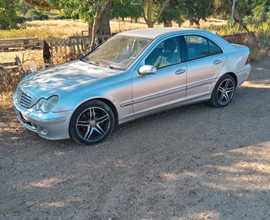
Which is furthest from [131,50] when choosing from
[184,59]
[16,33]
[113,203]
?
[16,33]

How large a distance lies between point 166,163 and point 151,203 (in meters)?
0.88

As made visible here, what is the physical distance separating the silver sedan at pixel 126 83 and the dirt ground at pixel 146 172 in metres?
0.38

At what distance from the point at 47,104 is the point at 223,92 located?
12.0ft

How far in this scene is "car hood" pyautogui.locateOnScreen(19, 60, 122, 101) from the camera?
167 inches

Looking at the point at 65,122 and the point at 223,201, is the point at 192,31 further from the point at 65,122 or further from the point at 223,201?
the point at 223,201

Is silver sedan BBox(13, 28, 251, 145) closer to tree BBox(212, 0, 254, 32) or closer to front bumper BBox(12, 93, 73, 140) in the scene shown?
front bumper BBox(12, 93, 73, 140)

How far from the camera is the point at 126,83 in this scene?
4.47 m

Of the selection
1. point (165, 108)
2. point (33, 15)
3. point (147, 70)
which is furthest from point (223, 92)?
point (33, 15)

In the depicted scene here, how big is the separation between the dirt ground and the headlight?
689 mm

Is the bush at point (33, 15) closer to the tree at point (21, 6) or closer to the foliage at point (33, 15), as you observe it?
the foliage at point (33, 15)

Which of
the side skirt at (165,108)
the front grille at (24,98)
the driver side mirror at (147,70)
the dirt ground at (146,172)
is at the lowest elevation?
the dirt ground at (146,172)

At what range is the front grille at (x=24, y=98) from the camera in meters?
4.30

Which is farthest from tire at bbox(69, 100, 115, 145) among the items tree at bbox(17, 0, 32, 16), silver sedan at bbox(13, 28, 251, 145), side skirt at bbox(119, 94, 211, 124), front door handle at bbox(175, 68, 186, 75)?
tree at bbox(17, 0, 32, 16)

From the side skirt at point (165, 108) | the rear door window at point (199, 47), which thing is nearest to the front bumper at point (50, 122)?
the side skirt at point (165, 108)
